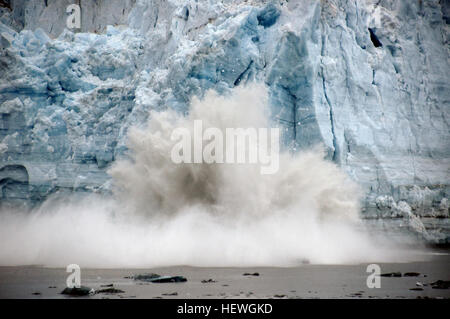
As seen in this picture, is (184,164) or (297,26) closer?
(184,164)

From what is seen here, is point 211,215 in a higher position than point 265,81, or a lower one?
lower

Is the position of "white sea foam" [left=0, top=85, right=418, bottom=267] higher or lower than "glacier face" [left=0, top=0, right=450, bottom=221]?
lower

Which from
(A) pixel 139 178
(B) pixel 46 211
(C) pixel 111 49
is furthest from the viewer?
(C) pixel 111 49

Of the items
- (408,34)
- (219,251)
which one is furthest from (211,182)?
(408,34)

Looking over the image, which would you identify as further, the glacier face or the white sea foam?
the glacier face

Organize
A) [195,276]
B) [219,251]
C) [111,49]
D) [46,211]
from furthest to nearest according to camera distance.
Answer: [111,49] → [46,211] → [219,251] → [195,276]

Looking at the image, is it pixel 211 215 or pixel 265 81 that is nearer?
pixel 211 215

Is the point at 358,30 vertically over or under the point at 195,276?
over

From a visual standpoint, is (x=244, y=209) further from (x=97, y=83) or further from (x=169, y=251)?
(x=97, y=83)
